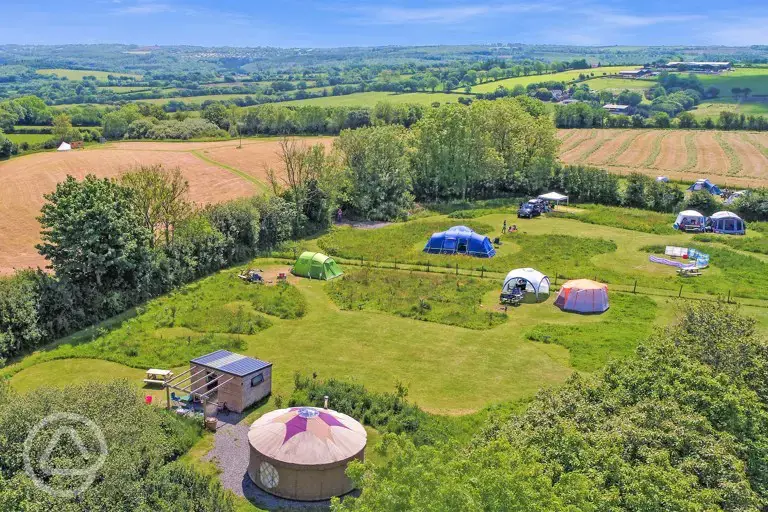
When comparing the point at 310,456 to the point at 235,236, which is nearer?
the point at 310,456

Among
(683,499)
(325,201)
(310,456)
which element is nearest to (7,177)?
(325,201)

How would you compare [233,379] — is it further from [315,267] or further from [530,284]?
[530,284]

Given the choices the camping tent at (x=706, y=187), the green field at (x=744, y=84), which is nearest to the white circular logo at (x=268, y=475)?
the camping tent at (x=706, y=187)

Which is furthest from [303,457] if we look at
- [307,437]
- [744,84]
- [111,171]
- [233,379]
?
[744,84]

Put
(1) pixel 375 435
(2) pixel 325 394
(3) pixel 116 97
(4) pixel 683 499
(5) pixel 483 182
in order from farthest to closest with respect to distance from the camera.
→ (3) pixel 116 97 → (5) pixel 483 182 → (2) pixel 325 394 → (1) pixel 375 435 → (4) pixel 683 499

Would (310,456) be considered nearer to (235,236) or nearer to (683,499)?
(683,499)

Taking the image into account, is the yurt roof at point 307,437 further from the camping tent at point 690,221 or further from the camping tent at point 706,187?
the camping tent at point 706,187

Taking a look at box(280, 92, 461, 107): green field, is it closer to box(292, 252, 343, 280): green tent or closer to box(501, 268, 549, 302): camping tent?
box(292, 252, 343, 280): green tent

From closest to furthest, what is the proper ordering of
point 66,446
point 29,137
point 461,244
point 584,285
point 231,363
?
point 66,446, point 231,363, point 584,285, point 461,244, point 29,137
